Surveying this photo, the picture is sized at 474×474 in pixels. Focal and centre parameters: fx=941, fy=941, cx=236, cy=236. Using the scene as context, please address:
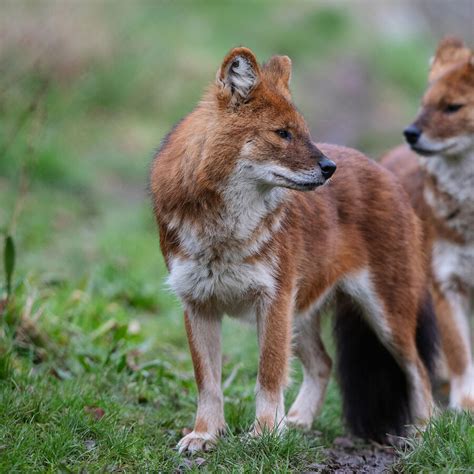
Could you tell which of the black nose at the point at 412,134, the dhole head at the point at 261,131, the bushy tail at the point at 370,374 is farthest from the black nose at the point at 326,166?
the black nose at the point at 412,134

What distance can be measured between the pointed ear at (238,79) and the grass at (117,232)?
1.56 metres

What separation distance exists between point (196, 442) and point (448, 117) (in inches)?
140

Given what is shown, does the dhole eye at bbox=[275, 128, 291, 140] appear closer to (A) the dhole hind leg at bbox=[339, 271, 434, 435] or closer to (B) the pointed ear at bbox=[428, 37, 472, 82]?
(A) the dhole hind leg at bbox=[339, 271, 434, 435]

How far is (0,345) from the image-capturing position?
5773mm

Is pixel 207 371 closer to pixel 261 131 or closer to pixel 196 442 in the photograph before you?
pixel 196 442

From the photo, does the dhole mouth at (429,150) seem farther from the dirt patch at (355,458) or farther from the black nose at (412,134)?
the dirt patch at (355,458)

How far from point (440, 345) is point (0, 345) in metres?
3.09

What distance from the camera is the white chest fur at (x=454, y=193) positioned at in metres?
7.24

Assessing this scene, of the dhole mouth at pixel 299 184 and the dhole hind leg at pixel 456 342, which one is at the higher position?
the dhole mouth at pixel 299 184

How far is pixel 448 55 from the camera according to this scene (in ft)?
25.4

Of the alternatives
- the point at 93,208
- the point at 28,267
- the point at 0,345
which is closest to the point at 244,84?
the point at 0,345

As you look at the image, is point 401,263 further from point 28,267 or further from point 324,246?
point 28,267

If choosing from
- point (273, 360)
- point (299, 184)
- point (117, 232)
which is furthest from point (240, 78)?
point (117, 232)

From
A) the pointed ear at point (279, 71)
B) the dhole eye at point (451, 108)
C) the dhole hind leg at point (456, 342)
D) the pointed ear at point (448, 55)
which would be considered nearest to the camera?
the pointed ear at point (279, 71)
